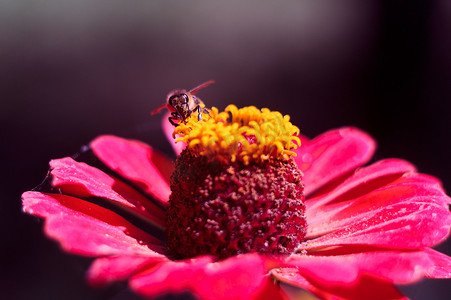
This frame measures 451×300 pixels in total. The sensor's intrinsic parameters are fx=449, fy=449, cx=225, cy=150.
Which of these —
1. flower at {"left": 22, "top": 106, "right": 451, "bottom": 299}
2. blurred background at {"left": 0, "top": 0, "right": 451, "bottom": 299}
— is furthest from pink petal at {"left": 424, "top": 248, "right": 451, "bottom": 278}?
blurred background at {"left": 0, "top": 0, "right": 451, "bottom": 299}

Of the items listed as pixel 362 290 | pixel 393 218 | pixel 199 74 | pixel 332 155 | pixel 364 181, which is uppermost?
pixel 199 74

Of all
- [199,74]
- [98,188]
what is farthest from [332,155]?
[199,74]

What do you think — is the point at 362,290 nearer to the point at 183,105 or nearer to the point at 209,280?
the point at 209,280

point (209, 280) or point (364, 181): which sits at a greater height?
point (364, 181)

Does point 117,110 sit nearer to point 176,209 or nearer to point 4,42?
point 4,42

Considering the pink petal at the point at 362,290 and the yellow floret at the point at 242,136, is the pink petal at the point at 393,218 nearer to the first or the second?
the pink petal at the point at 362,290

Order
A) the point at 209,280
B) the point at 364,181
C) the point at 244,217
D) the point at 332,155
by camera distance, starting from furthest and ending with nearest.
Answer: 1. the point at 332,155
2. the point at 364,181
3. the point at 244,217
4. the point at 209,280

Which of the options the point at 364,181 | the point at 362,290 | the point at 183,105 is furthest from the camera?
the point at 364,181

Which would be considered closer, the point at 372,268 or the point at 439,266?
the point at 372,268
